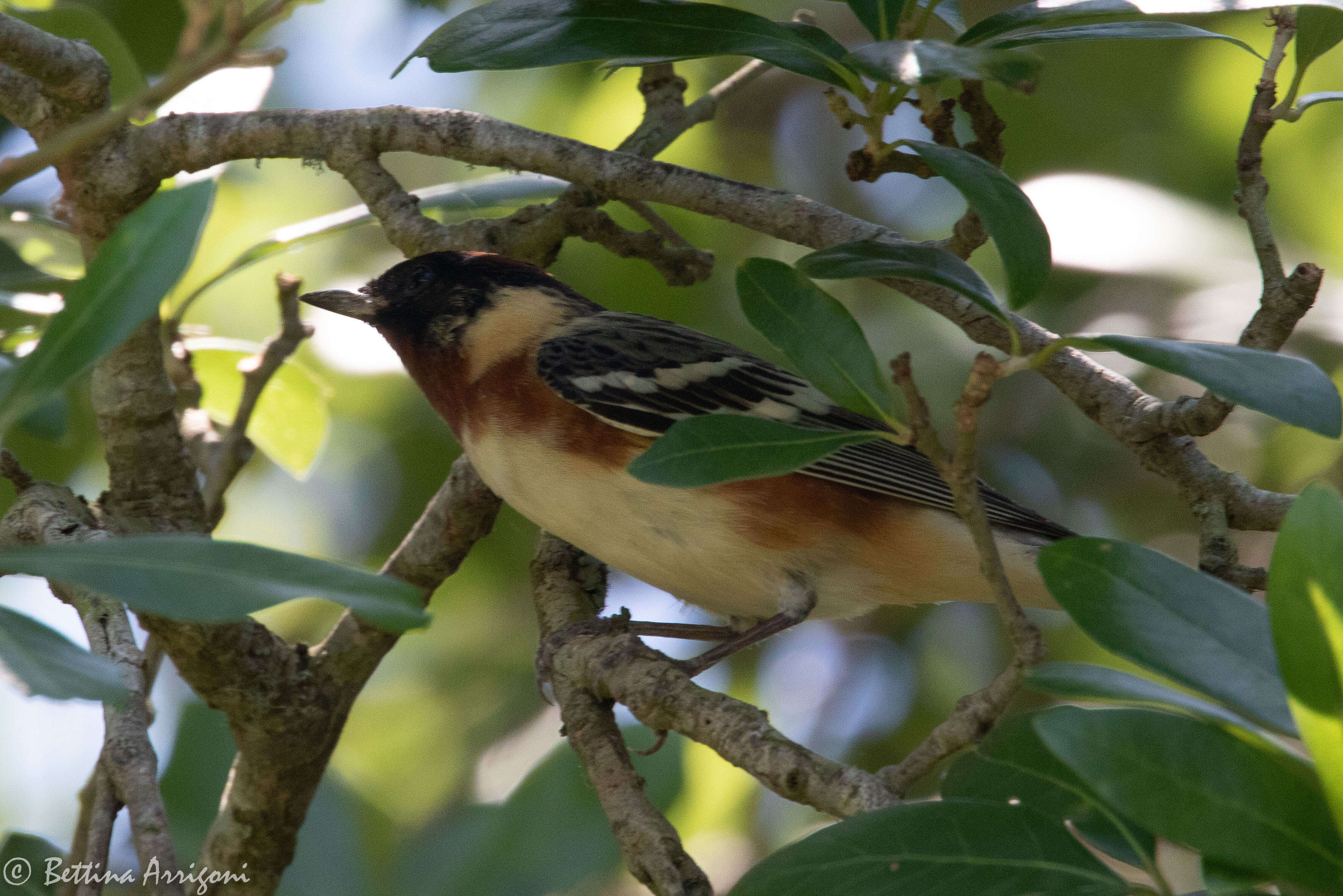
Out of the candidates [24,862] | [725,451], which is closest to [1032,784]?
[725,451]

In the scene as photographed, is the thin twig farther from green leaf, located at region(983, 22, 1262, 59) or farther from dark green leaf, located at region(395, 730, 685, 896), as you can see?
green leaf, located at region(983, 22, 1262, 59)

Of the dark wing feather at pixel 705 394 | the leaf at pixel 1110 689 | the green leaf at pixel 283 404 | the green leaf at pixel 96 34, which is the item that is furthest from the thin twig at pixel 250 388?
the leaf at pixel 1110 689

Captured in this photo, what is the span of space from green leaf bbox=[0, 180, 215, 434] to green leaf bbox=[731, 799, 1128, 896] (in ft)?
4.06

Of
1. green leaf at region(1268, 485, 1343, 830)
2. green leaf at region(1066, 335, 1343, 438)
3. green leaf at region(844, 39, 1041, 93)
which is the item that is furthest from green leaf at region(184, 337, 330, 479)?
green leaf at region(1268, 485, 1343, 830)

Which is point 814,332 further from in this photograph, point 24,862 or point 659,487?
point 24,862

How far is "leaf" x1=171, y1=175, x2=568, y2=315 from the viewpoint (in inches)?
151

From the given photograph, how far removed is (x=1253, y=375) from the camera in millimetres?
1776

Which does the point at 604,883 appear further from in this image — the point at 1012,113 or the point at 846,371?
the point at 1012,113

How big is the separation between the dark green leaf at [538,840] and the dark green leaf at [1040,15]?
2271 mm

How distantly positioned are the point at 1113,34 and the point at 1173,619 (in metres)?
1.41

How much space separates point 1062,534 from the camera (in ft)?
12.3

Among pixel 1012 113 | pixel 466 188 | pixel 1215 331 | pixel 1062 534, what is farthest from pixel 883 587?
pixel 1012 113

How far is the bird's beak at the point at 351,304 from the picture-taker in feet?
13.0

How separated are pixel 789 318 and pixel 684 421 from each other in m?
0.29
